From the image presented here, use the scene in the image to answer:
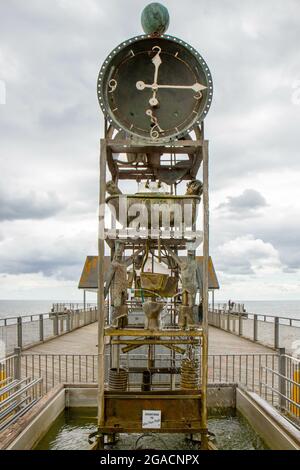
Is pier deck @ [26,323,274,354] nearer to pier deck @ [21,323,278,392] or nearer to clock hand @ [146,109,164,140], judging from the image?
pier deck @ [21,323,278,392]

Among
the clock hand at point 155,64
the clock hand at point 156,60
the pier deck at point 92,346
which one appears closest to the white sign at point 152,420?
the clock hand at point 155,64

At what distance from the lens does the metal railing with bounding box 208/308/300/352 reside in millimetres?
16281

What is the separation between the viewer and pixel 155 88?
7.02 metres

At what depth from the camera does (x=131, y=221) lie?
7059mm

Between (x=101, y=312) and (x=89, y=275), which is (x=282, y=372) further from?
(x=89, y=275)

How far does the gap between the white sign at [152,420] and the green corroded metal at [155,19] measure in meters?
6.42

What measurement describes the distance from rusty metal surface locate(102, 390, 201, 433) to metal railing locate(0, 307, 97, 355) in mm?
8031

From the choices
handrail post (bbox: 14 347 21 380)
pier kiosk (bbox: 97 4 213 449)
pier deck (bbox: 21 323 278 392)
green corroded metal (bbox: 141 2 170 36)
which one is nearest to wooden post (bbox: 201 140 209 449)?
pier kiosk (bbox: 97 4 213 449)

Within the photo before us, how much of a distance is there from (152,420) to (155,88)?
553 centimetres

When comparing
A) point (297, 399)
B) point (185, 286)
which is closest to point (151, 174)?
point (185, 286)

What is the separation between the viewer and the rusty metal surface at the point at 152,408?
6.78 meters

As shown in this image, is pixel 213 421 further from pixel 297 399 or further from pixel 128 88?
pixel 128 88

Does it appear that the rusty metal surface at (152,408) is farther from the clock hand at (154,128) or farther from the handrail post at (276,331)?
the handrail post at (276,331)
